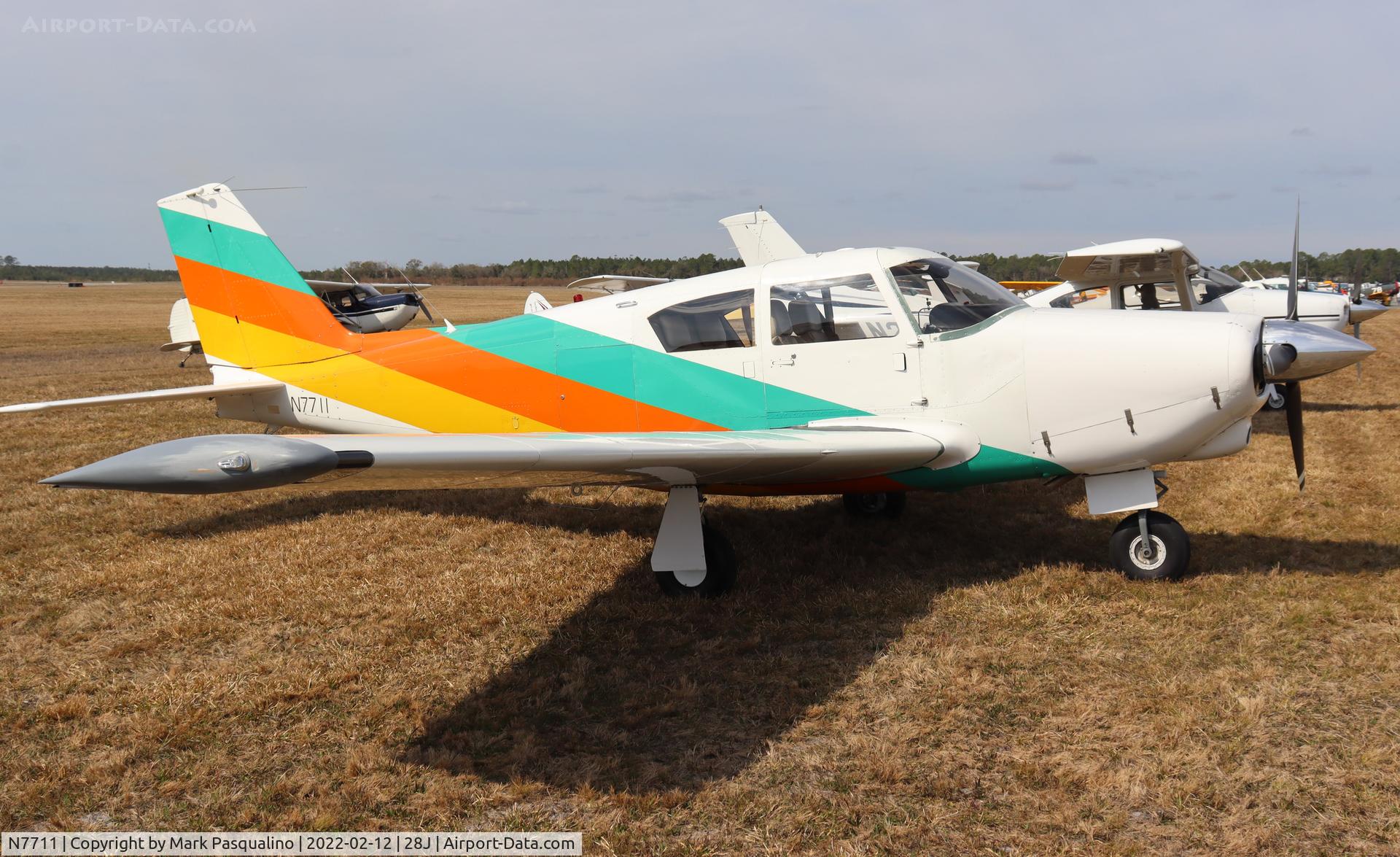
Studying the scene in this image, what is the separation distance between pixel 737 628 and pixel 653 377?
6.09 feet

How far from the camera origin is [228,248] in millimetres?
7371

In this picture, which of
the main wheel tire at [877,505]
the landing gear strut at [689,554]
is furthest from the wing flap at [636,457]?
the main wheel tire at [877,505]

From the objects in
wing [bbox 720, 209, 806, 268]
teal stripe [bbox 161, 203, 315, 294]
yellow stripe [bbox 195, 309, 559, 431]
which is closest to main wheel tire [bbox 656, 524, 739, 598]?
yellow stripe [bbox 195, 309, 559, 431]

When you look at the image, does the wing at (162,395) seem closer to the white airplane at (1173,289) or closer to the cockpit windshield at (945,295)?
the cockpit windshield at (945,295)

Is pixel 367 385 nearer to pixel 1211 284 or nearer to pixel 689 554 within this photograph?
pixel 689 554

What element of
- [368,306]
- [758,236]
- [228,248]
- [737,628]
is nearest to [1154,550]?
[737,628]

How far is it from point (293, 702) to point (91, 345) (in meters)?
29.5

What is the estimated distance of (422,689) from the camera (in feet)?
14.3

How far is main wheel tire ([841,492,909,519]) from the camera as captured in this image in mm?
7180

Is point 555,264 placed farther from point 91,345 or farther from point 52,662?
point 52,662

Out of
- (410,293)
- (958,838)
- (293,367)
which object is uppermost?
(410,293)

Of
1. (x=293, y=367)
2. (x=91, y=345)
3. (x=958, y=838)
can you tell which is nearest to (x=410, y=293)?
(x=91, y=345)

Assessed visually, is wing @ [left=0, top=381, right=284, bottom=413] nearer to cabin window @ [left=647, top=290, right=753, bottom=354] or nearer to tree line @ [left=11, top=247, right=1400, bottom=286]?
cabin window @ [left=647, top=290, right=753, bottom=354]

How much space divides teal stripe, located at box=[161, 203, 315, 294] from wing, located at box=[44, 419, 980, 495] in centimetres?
383
